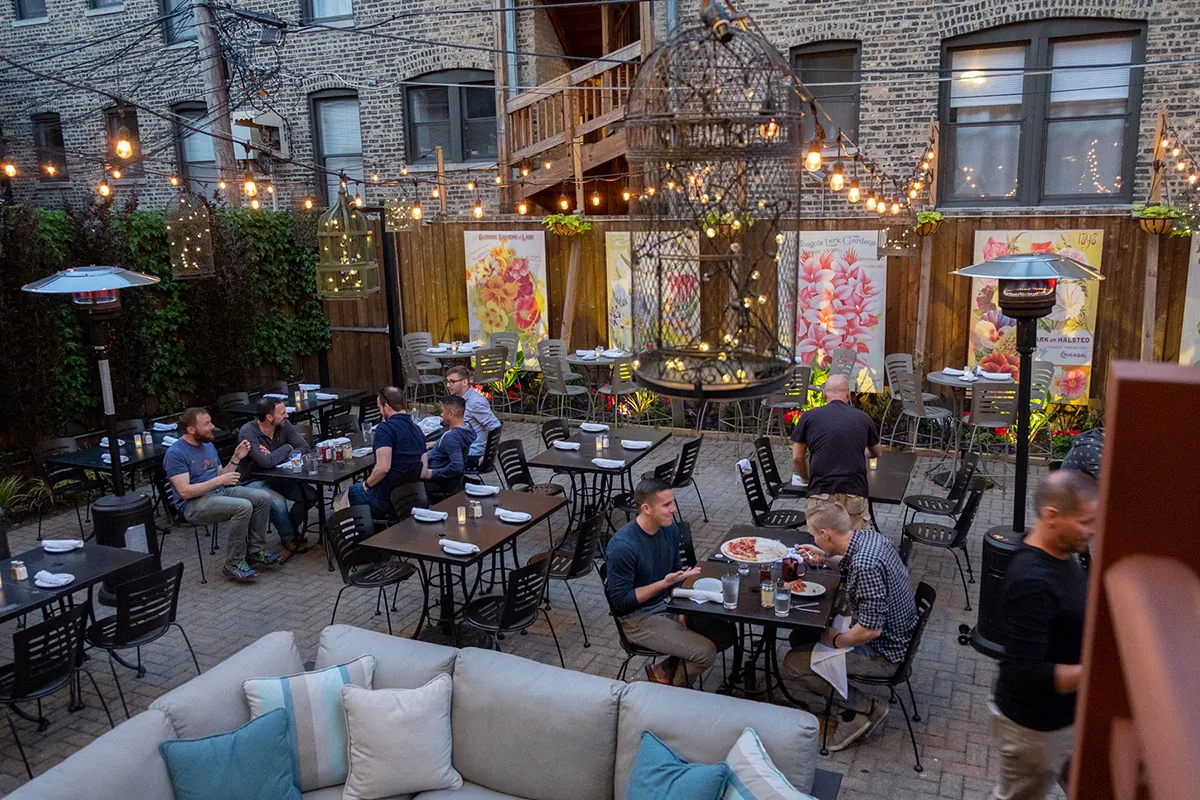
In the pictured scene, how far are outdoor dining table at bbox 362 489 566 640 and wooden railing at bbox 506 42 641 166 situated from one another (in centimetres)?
725

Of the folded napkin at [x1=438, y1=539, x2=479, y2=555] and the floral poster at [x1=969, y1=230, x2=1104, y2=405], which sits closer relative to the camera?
the folded napkin at [x1=438, y1=539, x2=479, y2=555]

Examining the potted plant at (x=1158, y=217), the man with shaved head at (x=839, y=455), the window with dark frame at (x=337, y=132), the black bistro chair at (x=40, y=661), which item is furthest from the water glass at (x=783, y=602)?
the window with dark frame at (x=337, y=132)

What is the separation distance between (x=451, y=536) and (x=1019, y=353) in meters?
4.11

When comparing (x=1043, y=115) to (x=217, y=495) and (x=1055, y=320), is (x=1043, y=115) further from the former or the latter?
(x=217, y=495)

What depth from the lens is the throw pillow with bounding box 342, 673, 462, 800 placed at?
4.67 m

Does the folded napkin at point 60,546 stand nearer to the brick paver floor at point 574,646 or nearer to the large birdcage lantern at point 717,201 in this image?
the brick paver floor at point 574,646

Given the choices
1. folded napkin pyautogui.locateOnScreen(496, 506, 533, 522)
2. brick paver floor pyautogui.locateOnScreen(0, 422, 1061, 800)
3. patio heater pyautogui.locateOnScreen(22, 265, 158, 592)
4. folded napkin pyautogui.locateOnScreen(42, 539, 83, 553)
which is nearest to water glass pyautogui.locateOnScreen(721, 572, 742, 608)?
brick paver floor pyautogui.locateOnScreen(0, 422, 1061, 800)

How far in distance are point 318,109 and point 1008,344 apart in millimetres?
12488

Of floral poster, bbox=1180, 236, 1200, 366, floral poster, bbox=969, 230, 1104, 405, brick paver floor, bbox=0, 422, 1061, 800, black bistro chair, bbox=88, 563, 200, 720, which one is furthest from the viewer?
floral poster, bbox=969, 230, 1104, 405

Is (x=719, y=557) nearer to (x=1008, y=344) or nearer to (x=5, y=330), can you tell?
(x=1008, y=344)

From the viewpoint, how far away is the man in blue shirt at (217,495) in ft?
27.1

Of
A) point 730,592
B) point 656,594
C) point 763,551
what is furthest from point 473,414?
point 730,592

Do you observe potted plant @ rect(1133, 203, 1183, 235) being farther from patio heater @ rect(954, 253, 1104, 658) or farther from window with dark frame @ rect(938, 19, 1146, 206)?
patio heater @ rect(954, 253, 1104, 658)

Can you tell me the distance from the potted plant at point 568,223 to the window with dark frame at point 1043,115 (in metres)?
5.20
